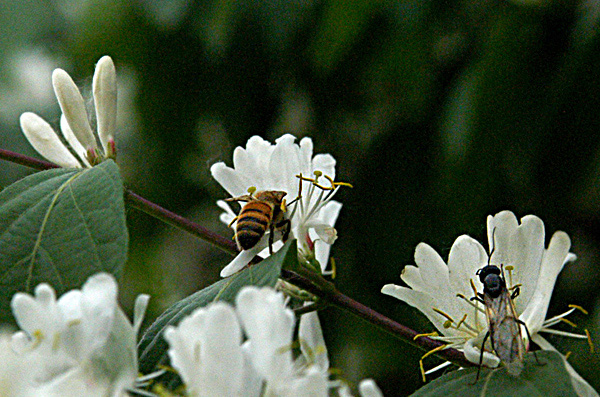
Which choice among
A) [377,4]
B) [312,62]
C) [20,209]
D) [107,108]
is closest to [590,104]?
[377,4]

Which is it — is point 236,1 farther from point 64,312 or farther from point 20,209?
point 64,312

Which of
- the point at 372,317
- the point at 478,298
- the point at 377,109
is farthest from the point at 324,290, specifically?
the point at 377,109

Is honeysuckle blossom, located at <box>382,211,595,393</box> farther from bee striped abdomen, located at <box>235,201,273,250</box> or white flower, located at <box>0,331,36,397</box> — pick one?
white flower, located at <box>0,331,36,397</box>

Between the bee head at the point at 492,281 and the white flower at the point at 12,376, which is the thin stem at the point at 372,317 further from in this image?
the white flower at the point at 12,376

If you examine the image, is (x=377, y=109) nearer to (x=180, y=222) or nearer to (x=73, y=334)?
(x=180, y=222)

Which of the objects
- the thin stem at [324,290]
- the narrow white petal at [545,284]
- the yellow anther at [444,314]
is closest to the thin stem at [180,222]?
the thin stem at [324,290]

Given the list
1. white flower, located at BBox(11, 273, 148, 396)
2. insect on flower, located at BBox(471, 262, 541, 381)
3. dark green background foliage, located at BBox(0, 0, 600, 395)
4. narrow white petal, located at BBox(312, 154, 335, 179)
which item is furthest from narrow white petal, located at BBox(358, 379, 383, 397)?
dark green background foliage, located at BBox(0, 0, 600, 395)
